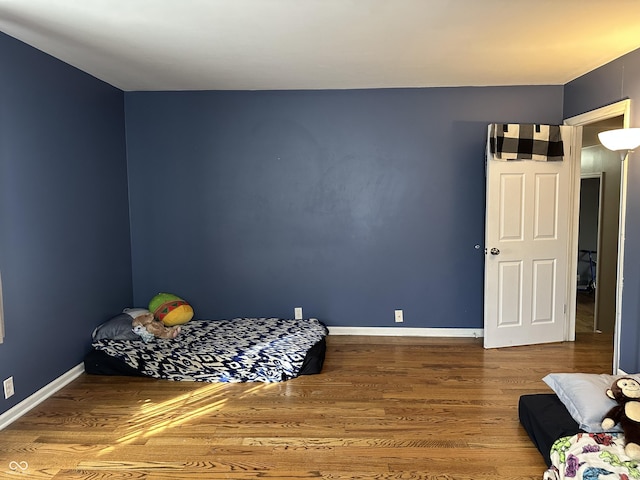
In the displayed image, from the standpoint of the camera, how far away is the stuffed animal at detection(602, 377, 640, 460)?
1979 millimetres

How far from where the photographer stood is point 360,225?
4.43 meters

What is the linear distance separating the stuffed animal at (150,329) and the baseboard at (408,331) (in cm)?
155

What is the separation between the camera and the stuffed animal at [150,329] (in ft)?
12.7

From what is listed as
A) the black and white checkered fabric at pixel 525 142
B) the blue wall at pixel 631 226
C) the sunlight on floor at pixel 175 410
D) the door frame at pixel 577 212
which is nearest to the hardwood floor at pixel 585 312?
the door frame at pixel 577 212

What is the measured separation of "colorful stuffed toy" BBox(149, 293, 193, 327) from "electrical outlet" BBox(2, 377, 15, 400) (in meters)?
1.47

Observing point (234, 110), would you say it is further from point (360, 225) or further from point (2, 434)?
point (2, 434)

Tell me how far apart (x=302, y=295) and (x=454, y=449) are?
2.33 meters

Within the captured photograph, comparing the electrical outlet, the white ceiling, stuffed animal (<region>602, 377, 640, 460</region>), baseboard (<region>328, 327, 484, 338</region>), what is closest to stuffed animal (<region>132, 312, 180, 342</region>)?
the electrical outlet

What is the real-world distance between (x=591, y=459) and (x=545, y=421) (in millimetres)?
Result: 452

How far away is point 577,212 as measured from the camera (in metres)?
4.16

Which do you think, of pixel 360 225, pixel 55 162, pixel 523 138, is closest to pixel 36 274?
pixel 55 162

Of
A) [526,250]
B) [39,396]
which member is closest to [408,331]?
[526,250]

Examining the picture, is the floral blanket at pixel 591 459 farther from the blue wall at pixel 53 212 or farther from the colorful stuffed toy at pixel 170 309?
the colorful stuffed toy at pixel 170 309

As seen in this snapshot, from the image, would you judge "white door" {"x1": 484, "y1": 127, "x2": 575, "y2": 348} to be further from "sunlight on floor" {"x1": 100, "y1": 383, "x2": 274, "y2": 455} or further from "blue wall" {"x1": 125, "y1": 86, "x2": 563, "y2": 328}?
"sunlight on floor" {"x1": 100, "y1": 383, "x2": 274, "y2": 455}
